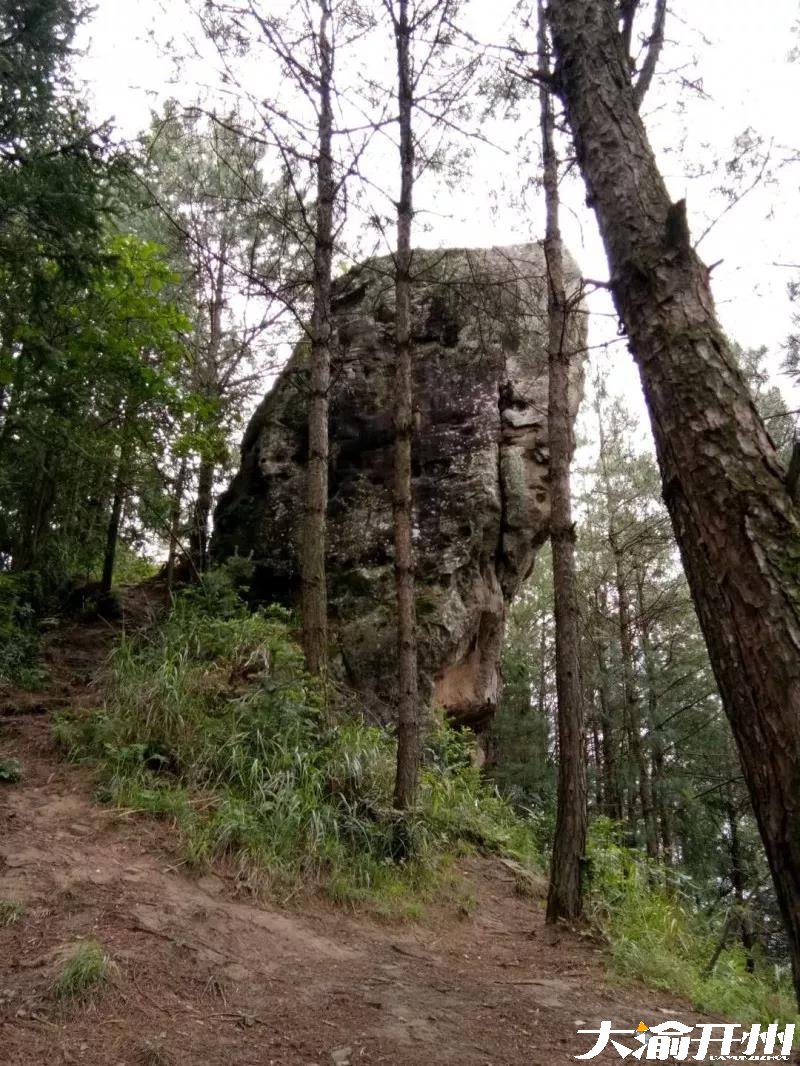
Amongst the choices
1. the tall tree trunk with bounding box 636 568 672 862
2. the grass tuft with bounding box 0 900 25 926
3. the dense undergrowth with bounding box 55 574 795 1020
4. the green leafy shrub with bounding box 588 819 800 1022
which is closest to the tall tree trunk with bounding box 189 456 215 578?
the dense undergrowth with bounding box 55 574 795 1020

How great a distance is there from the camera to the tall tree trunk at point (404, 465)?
6621mm

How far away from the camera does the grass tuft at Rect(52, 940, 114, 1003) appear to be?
11.2ft

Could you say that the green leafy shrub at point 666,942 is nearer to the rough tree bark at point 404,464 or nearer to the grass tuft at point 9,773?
the rough tree bark at point 404,464

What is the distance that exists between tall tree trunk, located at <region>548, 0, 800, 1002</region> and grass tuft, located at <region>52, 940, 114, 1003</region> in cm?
309

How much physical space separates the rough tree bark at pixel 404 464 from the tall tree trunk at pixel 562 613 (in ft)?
4.30

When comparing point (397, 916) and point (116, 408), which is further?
point (116, 408)

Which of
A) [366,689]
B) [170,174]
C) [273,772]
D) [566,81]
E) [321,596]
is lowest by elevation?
[273,772]

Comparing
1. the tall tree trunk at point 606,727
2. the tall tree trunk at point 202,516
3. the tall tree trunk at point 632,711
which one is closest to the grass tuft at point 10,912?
the tall tree trunk at point 202,516

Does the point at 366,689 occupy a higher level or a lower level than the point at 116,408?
lower

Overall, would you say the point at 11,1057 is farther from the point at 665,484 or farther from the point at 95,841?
the point at 665,484

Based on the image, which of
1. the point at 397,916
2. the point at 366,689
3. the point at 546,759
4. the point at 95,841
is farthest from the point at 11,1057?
the point at 546,759

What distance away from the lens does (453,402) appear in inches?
422

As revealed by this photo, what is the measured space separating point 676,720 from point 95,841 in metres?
12.7

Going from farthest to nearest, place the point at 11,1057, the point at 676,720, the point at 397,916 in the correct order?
the point at 676,720 < the point at 397,916 < the point at 11,1057
